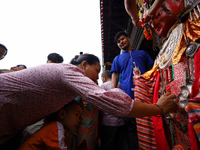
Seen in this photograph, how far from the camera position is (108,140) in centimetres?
183

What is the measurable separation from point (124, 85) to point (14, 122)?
1.32m

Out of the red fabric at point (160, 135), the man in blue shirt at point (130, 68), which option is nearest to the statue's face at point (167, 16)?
the man in blue shirt at point (130, 68)

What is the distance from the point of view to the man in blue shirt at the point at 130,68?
5.74 ft

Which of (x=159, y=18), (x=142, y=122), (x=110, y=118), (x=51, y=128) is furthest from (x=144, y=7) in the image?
(x=51, y=128)

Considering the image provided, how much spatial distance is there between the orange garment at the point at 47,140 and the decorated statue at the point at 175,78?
2.57ft

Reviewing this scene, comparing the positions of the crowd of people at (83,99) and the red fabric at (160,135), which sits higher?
the crowd of people at (83,99)

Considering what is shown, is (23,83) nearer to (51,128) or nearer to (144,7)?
(51,128)

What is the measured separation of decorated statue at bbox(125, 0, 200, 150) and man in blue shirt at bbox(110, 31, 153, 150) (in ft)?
0.91

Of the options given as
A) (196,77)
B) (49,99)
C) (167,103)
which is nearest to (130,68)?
(167,103)

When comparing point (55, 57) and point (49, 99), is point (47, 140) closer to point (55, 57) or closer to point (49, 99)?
point (49, 99)

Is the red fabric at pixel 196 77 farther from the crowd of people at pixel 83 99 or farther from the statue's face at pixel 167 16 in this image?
the statue's face at pixel 167 16

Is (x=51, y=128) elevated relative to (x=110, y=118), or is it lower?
elevated

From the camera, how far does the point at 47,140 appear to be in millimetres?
1119

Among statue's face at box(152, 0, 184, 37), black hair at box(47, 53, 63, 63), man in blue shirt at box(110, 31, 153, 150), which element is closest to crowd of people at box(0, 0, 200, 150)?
statue's face at box(152, 0, 184, 37)
